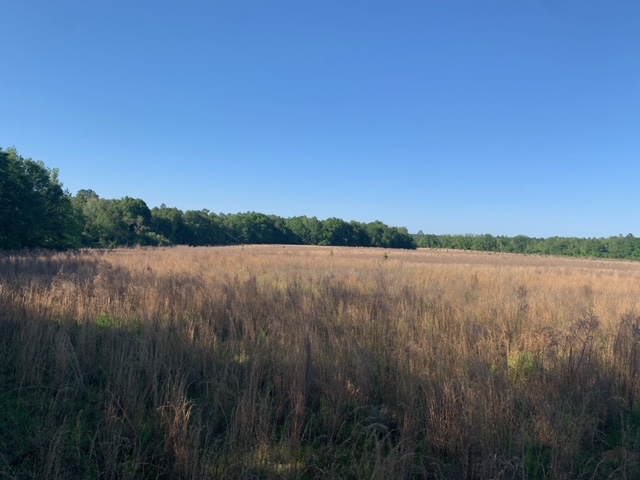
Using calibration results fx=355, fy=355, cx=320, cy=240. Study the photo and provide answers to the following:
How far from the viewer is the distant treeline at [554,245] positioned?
93.6m

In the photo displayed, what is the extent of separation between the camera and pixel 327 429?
2.97 metres

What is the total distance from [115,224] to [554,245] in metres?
112

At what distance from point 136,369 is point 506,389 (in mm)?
3594

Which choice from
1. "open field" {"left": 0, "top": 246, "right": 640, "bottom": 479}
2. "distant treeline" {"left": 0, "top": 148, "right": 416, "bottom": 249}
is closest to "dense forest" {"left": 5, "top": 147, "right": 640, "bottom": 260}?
"distant treeline" {"left": 0, "top": 148, "right": 416, "bottom": 249}

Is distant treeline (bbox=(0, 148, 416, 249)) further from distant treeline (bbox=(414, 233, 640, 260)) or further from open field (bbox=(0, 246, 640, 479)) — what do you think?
open field (bbox=(0, 246, 640, 479))

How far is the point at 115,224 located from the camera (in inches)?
2071

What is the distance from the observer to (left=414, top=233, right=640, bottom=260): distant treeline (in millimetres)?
93625

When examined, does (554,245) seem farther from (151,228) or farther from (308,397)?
(308,397)

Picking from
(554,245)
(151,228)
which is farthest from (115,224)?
(554,245)

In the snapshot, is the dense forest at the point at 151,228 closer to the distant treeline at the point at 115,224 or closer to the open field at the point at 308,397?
the distant treeline at the point at 115,224

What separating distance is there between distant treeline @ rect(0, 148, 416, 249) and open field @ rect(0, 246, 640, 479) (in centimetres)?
2646

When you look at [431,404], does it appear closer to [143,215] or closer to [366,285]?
[366,285]

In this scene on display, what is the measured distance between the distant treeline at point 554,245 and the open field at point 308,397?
3965 inches

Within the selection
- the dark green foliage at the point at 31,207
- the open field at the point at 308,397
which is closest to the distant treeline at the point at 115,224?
the dark green foliage at the point at 31,207
